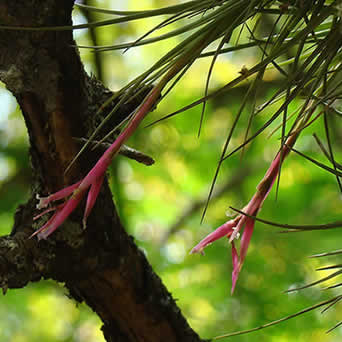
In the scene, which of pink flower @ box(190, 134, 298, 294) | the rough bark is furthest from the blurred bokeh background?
pink flower @ box(190, 134, 298, 294)

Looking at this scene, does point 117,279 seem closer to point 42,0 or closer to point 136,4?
point 42,0

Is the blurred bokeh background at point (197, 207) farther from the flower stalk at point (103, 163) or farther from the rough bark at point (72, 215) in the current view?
the flower stalk at point (103, 163)

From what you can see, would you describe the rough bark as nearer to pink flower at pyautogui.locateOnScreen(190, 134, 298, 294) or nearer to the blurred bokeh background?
pink flower at pyautogui.locateOnScreen(190, 134, 298, 294)

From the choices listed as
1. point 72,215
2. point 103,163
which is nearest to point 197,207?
point 72,215

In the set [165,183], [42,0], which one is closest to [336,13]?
[42,0]

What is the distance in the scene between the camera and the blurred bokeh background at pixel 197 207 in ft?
4.26

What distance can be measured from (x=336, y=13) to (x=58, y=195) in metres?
0.19

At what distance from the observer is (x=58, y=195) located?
353mm

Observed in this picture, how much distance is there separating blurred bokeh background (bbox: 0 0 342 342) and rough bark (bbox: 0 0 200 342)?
0.51 metres

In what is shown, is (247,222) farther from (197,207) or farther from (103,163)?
(197,207)

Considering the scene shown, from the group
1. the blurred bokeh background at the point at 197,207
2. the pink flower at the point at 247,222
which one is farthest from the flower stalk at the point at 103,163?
the blurred bokeh background at the point at 197,207

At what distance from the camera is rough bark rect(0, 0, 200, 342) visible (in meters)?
0.43

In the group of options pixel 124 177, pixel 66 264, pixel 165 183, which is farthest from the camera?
pixel 165 183

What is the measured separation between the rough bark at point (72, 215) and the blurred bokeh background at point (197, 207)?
1.68ft
